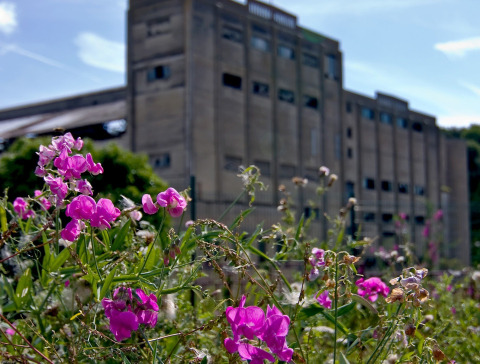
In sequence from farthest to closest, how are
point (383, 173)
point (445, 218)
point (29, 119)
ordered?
point (383, 173) → point (29, 119) → point (445, 218)

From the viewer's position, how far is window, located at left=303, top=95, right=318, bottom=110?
26381mm

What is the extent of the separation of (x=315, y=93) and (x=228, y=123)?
21.8 ft

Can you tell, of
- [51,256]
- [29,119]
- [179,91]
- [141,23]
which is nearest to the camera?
[51,256]

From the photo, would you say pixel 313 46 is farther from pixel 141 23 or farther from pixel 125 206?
pixel 125 206

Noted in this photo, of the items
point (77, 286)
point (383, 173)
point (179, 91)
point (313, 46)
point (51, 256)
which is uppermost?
point (313, 46)

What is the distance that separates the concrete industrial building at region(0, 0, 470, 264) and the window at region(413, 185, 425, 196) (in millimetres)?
4024

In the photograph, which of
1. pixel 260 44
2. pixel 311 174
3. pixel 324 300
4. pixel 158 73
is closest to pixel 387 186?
pixel 311 174

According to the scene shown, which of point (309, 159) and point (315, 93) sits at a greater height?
point (315, 93)

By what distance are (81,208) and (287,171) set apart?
23.5 m

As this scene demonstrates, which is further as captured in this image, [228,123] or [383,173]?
[383,173]

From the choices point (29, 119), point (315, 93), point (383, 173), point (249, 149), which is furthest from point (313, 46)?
A: point (29, 119)

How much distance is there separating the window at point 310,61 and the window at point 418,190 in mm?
12375

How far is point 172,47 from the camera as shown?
21.9 meters

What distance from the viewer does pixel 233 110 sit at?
893 inches
